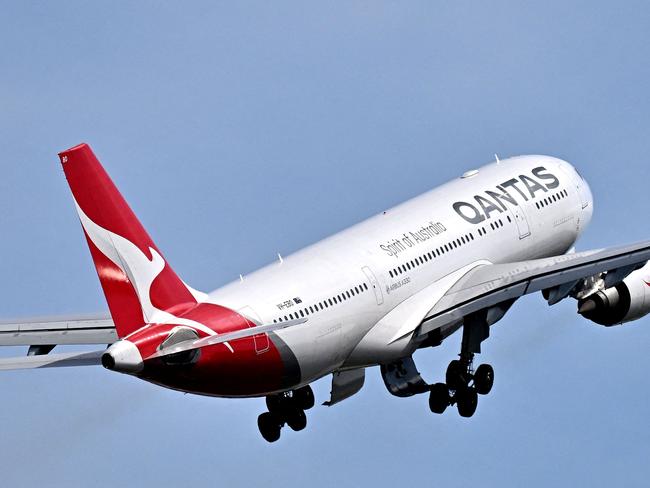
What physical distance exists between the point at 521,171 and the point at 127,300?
1991cm

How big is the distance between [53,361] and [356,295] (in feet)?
34.0

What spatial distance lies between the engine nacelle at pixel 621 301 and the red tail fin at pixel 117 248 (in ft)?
56.3

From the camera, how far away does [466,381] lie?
65.9 metres

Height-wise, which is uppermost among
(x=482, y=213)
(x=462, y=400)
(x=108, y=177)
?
(x=108, y=177)

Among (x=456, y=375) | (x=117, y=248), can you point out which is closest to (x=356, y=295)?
(x=456, y=375)

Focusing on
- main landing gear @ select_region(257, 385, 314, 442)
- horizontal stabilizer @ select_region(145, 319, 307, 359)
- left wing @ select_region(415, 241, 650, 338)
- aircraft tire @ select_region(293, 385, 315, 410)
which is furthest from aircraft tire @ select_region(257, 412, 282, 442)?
horizontal stabilizer @ select_region(145, 319, 307, 359)

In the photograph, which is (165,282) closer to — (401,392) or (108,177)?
(108,177)

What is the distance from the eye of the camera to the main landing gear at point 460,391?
66000mm

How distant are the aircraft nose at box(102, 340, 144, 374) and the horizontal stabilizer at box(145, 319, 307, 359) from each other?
0.48 metres

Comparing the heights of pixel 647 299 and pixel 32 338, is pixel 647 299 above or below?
below

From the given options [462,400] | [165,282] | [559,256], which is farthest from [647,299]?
[165,282]

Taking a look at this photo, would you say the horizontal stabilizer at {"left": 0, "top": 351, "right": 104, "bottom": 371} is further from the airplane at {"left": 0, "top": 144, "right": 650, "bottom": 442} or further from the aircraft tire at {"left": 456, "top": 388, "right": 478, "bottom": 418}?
the aircraft tire at {"left": 456, "top": 388, "right": 478, "bottom": 418}

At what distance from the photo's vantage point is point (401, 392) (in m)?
66.2

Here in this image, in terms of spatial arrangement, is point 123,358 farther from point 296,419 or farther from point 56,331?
point 296,419
